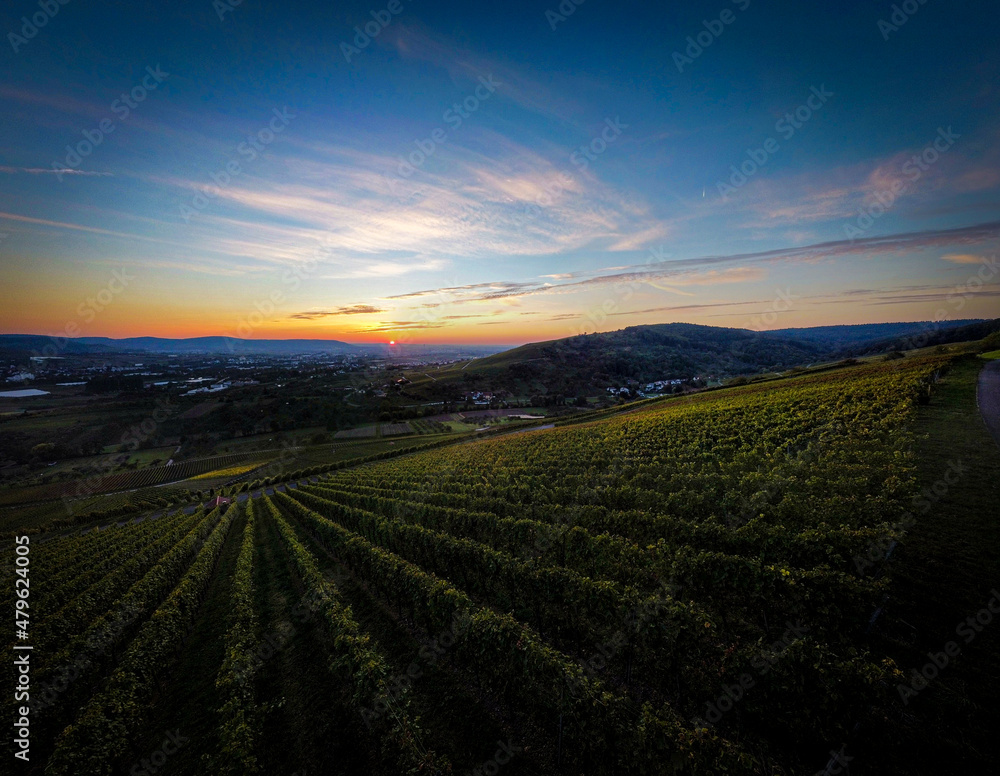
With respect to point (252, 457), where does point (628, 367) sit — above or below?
above

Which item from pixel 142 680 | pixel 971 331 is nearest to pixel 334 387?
pixel 142 680

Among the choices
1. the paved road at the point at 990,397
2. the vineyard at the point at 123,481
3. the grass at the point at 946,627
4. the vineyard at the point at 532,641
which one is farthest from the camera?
the vineyard at the point at 123,481

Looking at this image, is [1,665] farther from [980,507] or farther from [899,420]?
[899,420]

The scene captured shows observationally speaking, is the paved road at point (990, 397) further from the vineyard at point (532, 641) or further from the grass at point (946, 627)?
the grass at point (946, 627)

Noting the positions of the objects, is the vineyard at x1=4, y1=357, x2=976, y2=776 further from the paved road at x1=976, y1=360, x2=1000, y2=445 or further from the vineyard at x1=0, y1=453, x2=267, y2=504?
the vineyard at x1=0, y1=453, x2=267, y2=504

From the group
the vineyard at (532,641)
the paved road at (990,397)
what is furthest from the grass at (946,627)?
the paved road at (990,397)

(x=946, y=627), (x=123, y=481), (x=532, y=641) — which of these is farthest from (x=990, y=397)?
(x=123, y=481)
